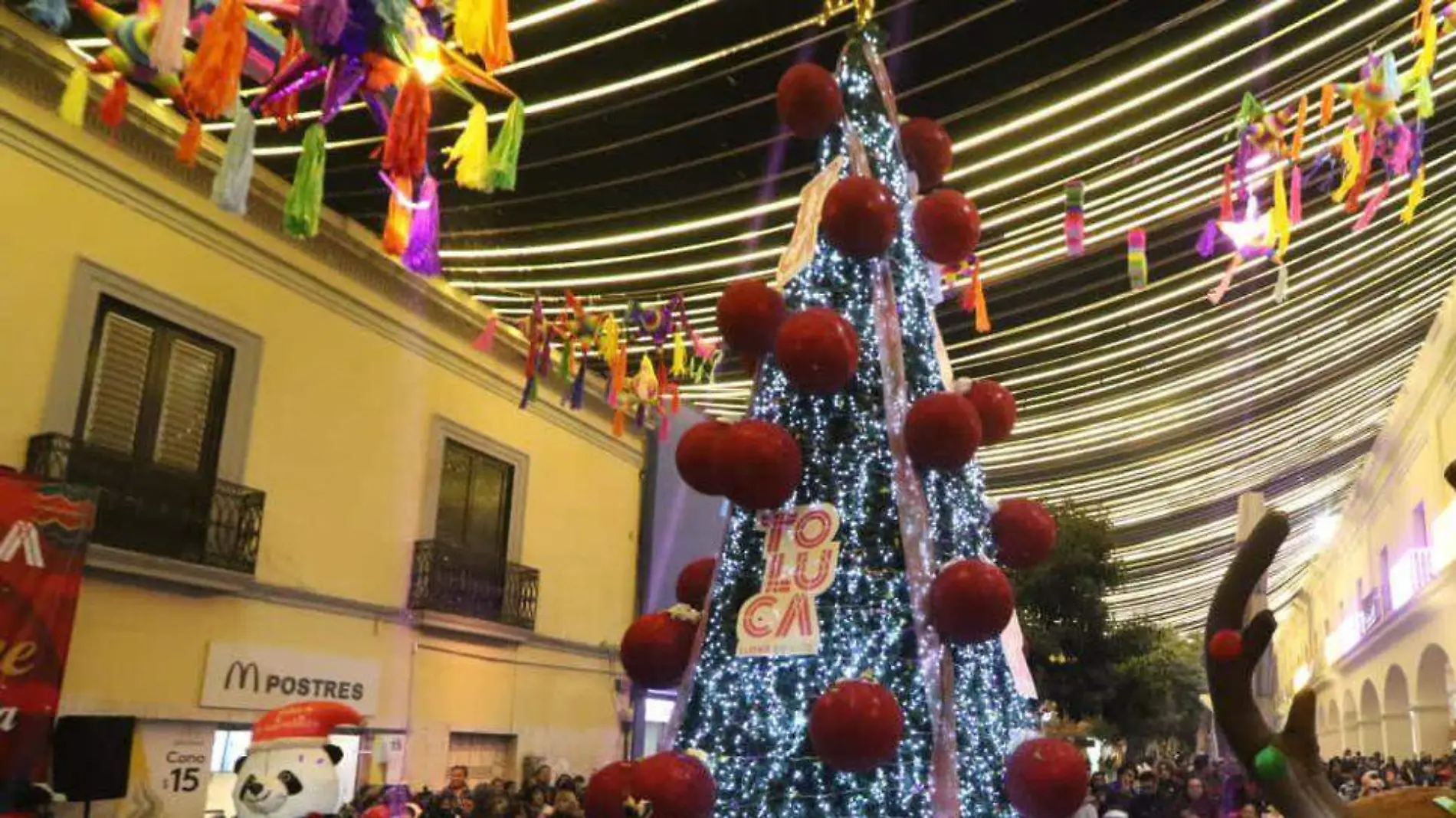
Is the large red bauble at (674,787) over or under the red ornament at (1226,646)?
under

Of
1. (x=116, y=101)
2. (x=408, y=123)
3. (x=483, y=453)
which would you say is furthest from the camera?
(x=483, y=453)

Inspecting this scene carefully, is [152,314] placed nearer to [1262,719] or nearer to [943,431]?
[943,431]

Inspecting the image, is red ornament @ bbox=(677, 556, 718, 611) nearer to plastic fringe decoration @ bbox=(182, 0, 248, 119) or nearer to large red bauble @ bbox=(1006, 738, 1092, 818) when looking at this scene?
large red bauble @ bbox=(1006, 738, 1092, 818)

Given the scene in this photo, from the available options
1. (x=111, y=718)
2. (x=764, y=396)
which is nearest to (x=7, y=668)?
(x=111, y=718)

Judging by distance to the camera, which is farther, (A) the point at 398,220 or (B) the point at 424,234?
(B) the point at 424,234

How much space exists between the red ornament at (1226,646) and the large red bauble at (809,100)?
270 cm

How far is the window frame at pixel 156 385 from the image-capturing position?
8531 millimetres

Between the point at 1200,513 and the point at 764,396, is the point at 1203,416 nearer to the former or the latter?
the point at 1200,513

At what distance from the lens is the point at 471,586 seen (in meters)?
12.0

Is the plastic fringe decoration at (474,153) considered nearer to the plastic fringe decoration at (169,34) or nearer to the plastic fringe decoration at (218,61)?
the plastic fringe decoration at (218,61)

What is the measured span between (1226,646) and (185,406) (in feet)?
30.1

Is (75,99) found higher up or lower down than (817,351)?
higher up

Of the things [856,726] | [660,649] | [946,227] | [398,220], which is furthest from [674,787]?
[398,220]

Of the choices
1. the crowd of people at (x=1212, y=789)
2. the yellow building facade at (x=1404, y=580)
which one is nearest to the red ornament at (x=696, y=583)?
the crowd of people at (x=1212, y=789)
